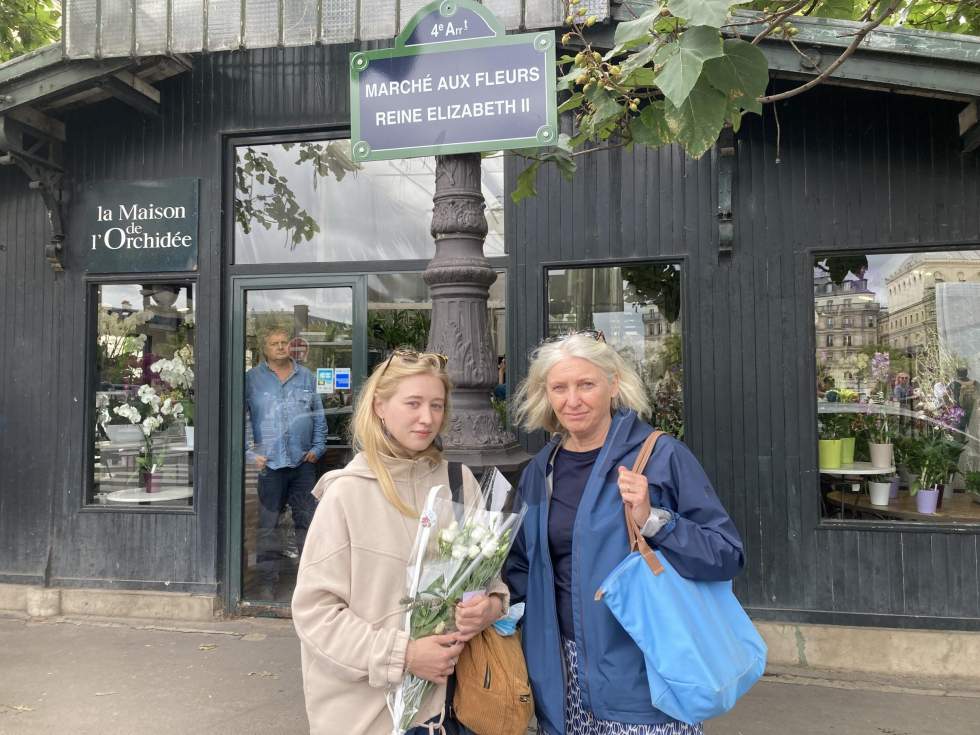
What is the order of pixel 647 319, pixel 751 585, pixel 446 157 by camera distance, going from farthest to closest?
pixel 647 319
pixel 751 585
pixel 446 157

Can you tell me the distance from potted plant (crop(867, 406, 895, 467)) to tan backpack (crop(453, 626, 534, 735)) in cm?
377

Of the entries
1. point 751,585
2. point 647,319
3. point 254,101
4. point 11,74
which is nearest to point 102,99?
point 11,74

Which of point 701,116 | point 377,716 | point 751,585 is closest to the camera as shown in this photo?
point 377,716

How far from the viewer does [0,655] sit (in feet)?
15.4

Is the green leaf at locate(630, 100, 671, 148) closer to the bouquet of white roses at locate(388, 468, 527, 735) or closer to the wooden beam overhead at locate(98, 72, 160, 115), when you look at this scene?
the bouquet of white roses at locate(388, 468, 527, 735)

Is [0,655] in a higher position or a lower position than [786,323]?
lower

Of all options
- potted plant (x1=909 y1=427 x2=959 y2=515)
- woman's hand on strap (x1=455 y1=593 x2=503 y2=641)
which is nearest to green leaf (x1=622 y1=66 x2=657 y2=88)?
woman's hand on strap (x1=455 y1=593 x2=503 y2=641)

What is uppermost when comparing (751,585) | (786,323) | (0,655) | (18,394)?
(786,323)

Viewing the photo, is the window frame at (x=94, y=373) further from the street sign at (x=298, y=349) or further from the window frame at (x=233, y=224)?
the street sign at (x=298, y=349)

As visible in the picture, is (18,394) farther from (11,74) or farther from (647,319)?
(647,319)

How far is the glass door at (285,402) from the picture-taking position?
5445 mm

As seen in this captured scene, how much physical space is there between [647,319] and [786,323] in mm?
917

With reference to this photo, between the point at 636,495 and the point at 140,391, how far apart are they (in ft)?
16.4

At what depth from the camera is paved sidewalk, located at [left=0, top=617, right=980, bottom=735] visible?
12.5 ft
